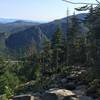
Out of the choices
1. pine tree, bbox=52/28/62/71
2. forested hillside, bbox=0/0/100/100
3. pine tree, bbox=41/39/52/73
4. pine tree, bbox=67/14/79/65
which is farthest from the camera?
pine tree, bbox=41/39/52/73

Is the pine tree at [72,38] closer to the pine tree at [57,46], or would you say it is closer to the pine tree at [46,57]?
the pine tree at [57,46]

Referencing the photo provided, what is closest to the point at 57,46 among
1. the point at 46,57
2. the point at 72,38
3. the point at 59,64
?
the point at 72,38

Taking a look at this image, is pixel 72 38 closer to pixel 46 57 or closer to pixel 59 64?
pixel 46 57

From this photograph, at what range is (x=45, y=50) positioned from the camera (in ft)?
257

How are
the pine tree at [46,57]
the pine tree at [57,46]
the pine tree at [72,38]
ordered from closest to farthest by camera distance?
1. the pine tree at [72,38]
2. the pine tree at [57,46]
3. the pine tree at [46,57]

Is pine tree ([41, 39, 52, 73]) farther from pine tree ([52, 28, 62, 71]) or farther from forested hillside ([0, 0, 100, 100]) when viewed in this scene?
pine tree ([52, 28, 62, 71])

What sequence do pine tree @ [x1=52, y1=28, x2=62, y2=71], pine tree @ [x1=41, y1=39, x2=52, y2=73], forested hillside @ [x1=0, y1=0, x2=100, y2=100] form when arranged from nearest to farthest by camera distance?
forested hillside @ [x1=0, y1=0, x2=100, y2=100] → pine tree @ [x1=52, y1=28, x2=62, y2=71] → pine tree @ [x1=41, y1=39, x2=52, y2=73]

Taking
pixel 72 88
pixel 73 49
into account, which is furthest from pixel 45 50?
pixel 72 88

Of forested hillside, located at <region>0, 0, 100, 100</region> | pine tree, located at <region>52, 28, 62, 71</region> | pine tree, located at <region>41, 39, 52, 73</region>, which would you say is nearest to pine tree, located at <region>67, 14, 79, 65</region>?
forested hillside, located at <region>0, 0, 100, 100</region>

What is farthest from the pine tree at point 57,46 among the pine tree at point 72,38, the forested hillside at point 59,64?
the pine tree at point 72,38

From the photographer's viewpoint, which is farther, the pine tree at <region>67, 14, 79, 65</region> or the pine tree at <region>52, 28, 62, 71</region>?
the pine tree at <region>52, 28, 62, 71</region>

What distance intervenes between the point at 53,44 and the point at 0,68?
22.1 metres

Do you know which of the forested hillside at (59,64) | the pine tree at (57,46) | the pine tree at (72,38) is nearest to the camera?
the forested hillside at (59,64)

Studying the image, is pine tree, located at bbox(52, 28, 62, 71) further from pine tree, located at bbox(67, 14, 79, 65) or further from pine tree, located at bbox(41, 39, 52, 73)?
pine tree, located at bbox(67, 14, 79, 65)
